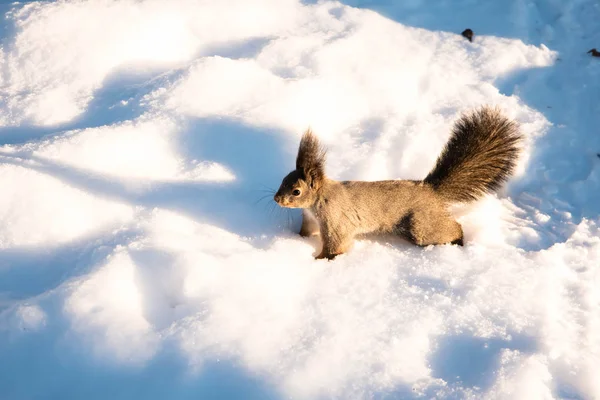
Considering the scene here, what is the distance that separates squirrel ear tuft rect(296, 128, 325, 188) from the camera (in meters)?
2.58

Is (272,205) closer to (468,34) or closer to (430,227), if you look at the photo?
(430,227)

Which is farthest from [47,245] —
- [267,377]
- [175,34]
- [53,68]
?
[175,34]

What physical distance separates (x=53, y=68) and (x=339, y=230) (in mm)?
2619

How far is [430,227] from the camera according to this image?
277 cm

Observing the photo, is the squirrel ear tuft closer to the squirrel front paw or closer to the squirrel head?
the squirrel head

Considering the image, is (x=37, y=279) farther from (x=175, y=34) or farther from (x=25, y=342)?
(x=175, y=34)

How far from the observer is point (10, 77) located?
3707 mm

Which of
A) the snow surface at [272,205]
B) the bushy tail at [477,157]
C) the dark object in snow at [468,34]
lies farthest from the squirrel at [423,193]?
the dark object in snow at [468,34]

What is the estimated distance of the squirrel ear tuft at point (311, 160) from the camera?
258 centimetres

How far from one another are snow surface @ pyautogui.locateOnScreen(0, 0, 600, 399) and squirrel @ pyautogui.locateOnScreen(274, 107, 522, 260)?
0.13 m

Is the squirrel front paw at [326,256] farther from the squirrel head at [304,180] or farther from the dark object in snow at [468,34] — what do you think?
the dark object in snow at [468,34]

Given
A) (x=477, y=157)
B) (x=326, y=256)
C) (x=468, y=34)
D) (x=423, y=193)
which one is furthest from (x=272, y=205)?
(x=468, y=34)

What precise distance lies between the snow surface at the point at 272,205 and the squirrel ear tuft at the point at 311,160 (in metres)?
0.39

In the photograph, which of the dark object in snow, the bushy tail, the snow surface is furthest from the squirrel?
the dark object in snow
